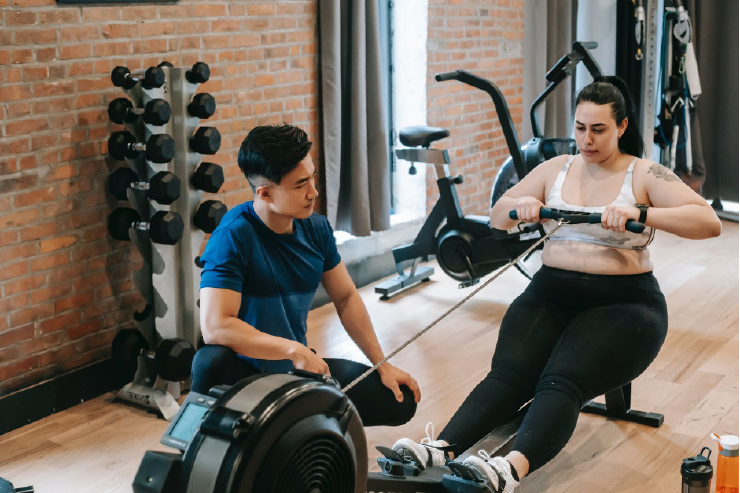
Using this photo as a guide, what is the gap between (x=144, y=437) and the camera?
2.68 metres

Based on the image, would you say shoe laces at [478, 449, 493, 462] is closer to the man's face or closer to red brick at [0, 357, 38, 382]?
the man's face

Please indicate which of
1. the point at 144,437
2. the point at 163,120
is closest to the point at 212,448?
the point at 144,437

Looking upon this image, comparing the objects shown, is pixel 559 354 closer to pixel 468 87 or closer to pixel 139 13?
pixel 139 13

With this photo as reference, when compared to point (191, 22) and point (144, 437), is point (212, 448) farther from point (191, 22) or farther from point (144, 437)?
point (191, 22)

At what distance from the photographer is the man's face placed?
1.92 metres

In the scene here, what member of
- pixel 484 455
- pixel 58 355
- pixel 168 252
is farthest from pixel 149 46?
pixel 484 455

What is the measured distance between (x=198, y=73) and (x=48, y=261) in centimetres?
78

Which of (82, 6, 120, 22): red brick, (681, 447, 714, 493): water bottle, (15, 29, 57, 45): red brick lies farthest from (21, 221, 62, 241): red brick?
(681, 447, 714, 493): water bottle

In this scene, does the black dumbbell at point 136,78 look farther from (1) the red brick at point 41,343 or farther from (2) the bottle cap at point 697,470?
(2) the bottle cap at point 697,470

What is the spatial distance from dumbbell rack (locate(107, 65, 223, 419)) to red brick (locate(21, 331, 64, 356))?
10.2 inches

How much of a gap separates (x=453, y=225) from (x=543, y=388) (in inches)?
72.6

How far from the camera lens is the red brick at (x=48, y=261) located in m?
2.76

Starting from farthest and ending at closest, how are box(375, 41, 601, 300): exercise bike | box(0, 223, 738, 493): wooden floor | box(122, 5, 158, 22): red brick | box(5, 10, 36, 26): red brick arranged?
box(375, 41, 601, 300): exercise bike
box(122, 5, 158, 22): red brick
box(5, 10, 36, 26): red brick
box(0, 223, 738, 493): wooden floor

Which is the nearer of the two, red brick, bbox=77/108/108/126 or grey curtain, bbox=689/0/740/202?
red brick, bbox=77/108/108/126
